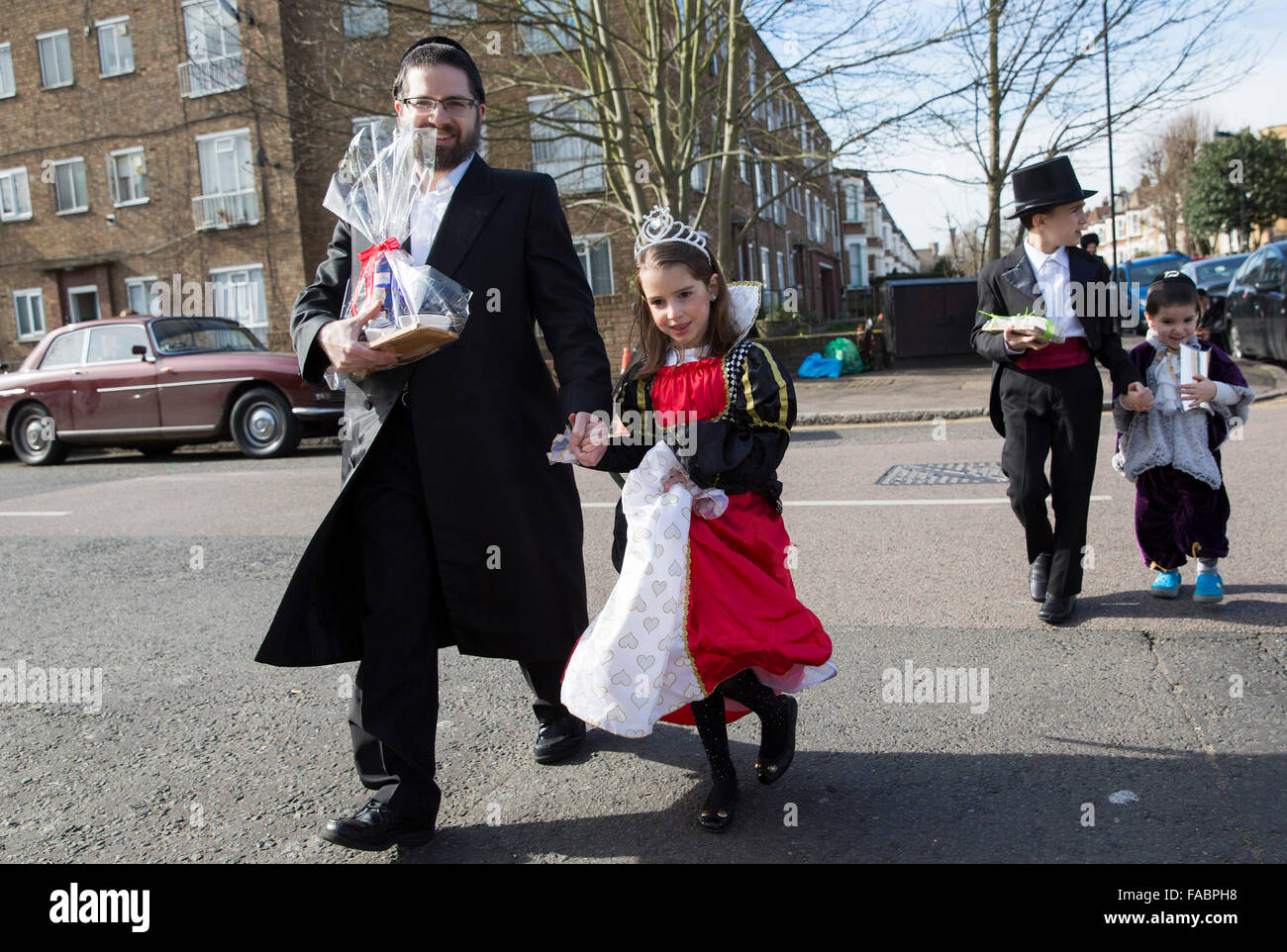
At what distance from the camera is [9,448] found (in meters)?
16.1

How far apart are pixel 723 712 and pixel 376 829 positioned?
3.21 feet

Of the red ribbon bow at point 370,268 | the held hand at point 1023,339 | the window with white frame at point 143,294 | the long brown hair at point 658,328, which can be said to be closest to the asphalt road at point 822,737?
the held hand at point 1023,339

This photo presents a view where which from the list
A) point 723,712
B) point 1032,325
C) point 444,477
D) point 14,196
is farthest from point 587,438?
point 14,196

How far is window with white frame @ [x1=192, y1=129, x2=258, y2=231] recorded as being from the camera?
26438 mm

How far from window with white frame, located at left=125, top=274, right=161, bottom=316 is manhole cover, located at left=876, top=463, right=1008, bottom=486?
2460 cm

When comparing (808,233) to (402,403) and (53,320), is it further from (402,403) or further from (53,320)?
(402,403)

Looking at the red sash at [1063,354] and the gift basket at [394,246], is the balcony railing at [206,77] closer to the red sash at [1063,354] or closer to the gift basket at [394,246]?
the red sash at [1063,354]

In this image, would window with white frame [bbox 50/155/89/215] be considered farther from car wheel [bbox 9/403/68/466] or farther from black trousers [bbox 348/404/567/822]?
black trousers [bbox 348/404/567/822]

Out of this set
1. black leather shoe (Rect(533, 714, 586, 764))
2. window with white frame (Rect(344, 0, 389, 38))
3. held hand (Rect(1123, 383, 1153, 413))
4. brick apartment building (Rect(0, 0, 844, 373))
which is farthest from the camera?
brick apartment building (Rect(0, 0, 844, 373))

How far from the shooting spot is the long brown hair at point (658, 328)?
9.50ft

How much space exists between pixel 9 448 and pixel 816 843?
16943 mm

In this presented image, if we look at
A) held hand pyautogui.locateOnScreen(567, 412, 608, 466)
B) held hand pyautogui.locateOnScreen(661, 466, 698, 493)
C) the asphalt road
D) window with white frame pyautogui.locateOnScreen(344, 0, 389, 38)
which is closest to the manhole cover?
the asphalt road

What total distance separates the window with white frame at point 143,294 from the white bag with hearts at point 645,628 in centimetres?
2816

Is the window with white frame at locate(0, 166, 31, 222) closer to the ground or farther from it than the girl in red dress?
farther from it
